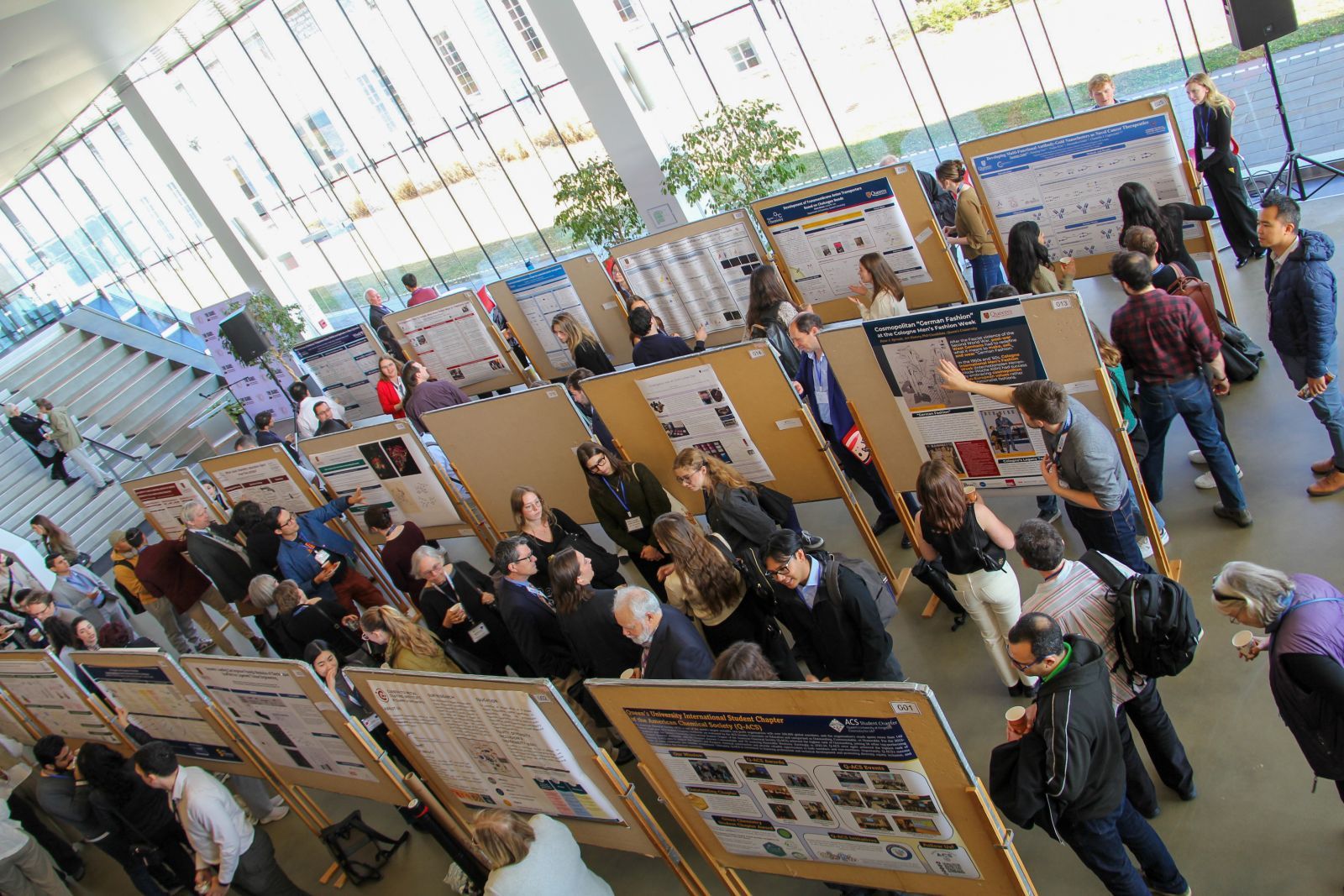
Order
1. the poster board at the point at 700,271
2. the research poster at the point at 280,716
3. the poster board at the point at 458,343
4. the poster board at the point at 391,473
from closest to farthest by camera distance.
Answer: the research poster at the point at 280,716, the poster board at the point at 391,473, the poster board at the point at 700,271, the poster board at the point at 458,343

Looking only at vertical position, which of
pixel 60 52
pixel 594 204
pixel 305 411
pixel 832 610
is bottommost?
pixel 832 610

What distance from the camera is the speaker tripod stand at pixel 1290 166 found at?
6.62 meters

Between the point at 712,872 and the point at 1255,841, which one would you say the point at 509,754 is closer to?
the point at 712,872

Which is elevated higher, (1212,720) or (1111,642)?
(1111,642)

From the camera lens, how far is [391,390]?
8.87m

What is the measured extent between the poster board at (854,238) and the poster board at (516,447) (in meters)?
2.39

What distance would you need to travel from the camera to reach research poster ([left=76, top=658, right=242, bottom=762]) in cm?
484

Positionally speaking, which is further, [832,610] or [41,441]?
[41,441]

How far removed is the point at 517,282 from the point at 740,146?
287 cm

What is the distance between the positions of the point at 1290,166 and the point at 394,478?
7771 mm

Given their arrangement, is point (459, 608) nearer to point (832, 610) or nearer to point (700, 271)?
point (832, 610)

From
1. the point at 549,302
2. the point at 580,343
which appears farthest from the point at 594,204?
the point at 580,343

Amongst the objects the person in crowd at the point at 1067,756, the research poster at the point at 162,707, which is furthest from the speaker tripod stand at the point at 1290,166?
the research poster at the point at 162,707

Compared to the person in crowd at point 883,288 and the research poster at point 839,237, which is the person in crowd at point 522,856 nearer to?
the person in crowd at point 883,288
